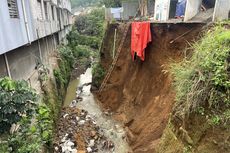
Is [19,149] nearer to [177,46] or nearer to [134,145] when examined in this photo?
[134,145]

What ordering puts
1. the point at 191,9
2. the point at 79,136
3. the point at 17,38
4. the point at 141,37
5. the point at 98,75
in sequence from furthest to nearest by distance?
the point at 98,75 → the point at 191,9 → the point at 141,37 → the point at 79,136 → the point at 17,38

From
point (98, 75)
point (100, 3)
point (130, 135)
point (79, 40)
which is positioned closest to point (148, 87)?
point (130, 135)

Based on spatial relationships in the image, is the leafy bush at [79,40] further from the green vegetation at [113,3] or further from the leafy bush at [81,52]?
the green vegetation at [113,3]

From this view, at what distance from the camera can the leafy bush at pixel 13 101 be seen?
3.91 metres

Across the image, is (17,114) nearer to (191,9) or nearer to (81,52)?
(191,9)

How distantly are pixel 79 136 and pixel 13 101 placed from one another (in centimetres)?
444

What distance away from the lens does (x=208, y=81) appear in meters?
3.89

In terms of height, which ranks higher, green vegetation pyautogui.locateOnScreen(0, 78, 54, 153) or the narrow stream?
green vegetation pyautogui.locateOnScreen(0, 78, 54, 153)

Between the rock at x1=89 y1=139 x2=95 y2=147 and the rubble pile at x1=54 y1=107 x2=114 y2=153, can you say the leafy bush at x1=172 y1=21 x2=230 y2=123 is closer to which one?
the rubble pile at x1=54 y1=107 x2=114 y2=153

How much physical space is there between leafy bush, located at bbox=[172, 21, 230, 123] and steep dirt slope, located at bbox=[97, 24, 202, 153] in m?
1.71

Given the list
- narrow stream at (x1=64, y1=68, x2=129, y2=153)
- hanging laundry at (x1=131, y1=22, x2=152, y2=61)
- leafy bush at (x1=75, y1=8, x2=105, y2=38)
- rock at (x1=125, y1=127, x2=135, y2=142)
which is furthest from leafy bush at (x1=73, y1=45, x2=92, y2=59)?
rock at (x1=125, y1=127, x2=135, y2=142)

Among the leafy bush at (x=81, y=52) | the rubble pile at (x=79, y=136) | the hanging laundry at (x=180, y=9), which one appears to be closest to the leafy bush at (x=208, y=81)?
the rubble pile at (x=79, y=136)

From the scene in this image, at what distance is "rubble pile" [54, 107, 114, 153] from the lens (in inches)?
287

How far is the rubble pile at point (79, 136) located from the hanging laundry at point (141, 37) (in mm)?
3614
